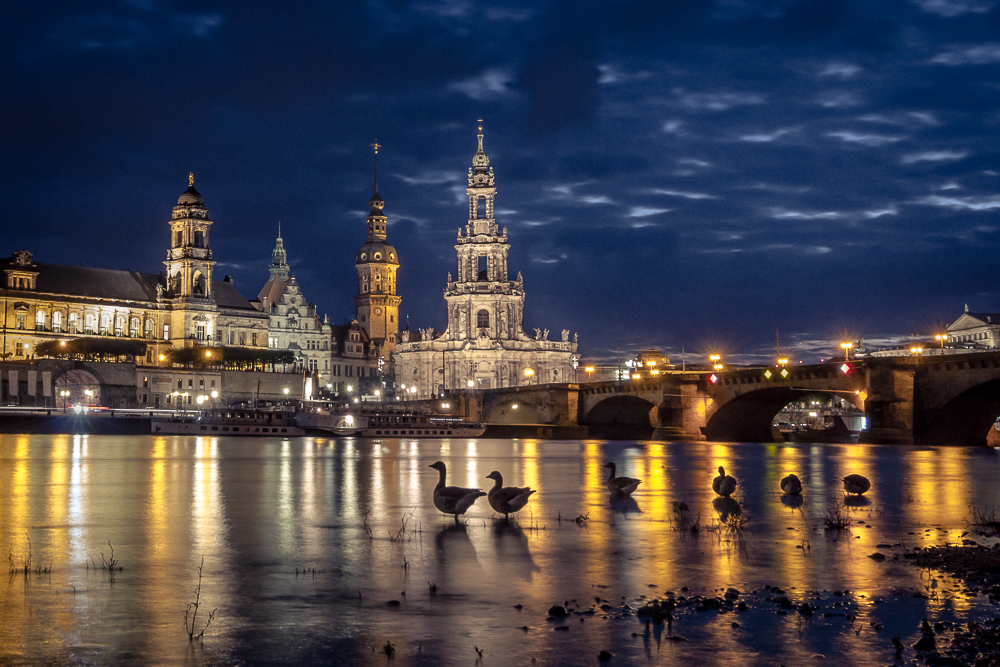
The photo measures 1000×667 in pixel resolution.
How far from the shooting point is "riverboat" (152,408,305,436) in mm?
111625

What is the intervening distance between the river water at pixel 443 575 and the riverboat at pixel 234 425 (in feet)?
245

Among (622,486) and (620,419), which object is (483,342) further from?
(622,486)

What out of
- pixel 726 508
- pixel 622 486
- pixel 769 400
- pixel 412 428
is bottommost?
pixel 726 508

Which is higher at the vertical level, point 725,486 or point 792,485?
point 725,486

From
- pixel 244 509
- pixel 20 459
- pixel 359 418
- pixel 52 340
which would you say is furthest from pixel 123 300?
pixel 244 509

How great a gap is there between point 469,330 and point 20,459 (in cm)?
12104

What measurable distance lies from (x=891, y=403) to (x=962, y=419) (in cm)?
642

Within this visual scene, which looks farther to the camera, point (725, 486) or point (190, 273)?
point (190, 273)

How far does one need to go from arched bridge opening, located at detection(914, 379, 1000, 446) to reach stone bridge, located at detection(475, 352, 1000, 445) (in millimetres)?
75

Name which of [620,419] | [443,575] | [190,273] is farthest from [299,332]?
[443,575]

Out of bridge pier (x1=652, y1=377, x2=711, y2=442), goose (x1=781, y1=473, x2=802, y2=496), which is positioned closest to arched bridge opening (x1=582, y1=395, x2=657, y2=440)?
bridge pier (x1=652, y1=377, x2=711, y2=442)

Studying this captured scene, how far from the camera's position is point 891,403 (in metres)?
77.7

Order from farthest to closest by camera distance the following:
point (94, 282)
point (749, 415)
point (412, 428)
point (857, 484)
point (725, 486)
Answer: point (94, 282)
point (412, 428)
point (749, 415)
point (857, 484)
point (725, 486)

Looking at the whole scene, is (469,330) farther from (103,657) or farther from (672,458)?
(103,657)
